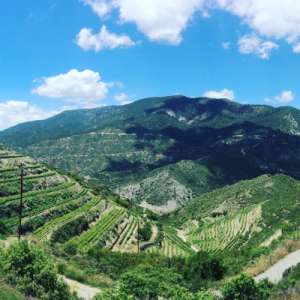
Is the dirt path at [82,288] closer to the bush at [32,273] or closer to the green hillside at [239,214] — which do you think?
the bush at [32,273]

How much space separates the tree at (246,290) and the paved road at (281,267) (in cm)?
935

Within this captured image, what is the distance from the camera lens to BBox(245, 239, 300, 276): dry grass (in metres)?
31.8

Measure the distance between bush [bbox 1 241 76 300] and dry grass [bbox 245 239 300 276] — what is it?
1571 cm

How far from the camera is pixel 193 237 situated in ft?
440

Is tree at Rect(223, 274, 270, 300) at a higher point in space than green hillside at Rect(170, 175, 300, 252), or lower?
higher

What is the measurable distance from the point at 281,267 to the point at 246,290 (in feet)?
42.7

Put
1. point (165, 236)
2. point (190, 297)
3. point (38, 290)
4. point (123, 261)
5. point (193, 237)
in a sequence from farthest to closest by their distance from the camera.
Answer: point (193, 237) < point (165, 236) < point (123, 261) < point (38, 290) < point (190, 297)

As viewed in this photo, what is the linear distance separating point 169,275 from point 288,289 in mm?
6586

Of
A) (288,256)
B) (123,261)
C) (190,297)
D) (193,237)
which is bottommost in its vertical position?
(193,237)

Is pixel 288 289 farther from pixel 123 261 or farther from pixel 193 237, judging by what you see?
pixel 193 237

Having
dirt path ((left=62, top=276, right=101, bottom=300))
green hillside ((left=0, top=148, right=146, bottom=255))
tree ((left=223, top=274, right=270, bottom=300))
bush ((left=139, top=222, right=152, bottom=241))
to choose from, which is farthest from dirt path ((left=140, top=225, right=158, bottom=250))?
tree ((left=223, top=274, right=270, bottom=300))

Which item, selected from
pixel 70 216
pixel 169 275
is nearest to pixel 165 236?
pixel 70 216

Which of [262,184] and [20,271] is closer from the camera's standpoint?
[20,271]

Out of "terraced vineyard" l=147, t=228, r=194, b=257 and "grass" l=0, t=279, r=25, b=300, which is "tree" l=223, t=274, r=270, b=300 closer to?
"grass" l=0, t=279, r=25, b=300
